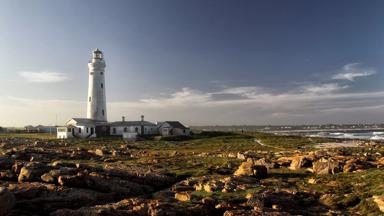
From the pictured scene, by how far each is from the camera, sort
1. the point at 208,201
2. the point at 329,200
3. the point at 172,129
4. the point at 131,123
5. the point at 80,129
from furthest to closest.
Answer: the point at 172,129
the point at 131,123
the point at 80,129
the point at 329,200
the point at 208,201

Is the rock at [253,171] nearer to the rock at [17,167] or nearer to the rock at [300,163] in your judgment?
the rock at [300,163]

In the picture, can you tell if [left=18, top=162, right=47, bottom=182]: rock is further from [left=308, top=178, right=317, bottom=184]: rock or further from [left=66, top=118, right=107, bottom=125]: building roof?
[left=66, top=118, right=107, bottom=125]: building roof

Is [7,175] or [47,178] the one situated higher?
[7,175]

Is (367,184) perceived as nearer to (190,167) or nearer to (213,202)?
(213,202)

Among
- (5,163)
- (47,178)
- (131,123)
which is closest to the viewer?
(47,178)

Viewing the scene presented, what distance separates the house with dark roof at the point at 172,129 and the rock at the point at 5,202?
79.3m

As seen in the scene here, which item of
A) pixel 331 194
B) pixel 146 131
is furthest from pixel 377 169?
pixel 146 131

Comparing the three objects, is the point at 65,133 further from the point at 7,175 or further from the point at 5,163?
the point at 7,175

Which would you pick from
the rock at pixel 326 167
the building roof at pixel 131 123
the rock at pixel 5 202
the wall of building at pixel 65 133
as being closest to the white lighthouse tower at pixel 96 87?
the building roof at pixel 131 123

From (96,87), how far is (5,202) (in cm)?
7532

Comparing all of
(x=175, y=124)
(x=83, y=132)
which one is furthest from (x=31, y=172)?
(x=175, y=124)

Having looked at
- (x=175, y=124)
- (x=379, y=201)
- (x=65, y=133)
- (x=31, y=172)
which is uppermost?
(x=175, y=124)

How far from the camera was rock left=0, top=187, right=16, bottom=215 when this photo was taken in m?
22.7

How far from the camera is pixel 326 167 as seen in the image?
35656 millimetres
